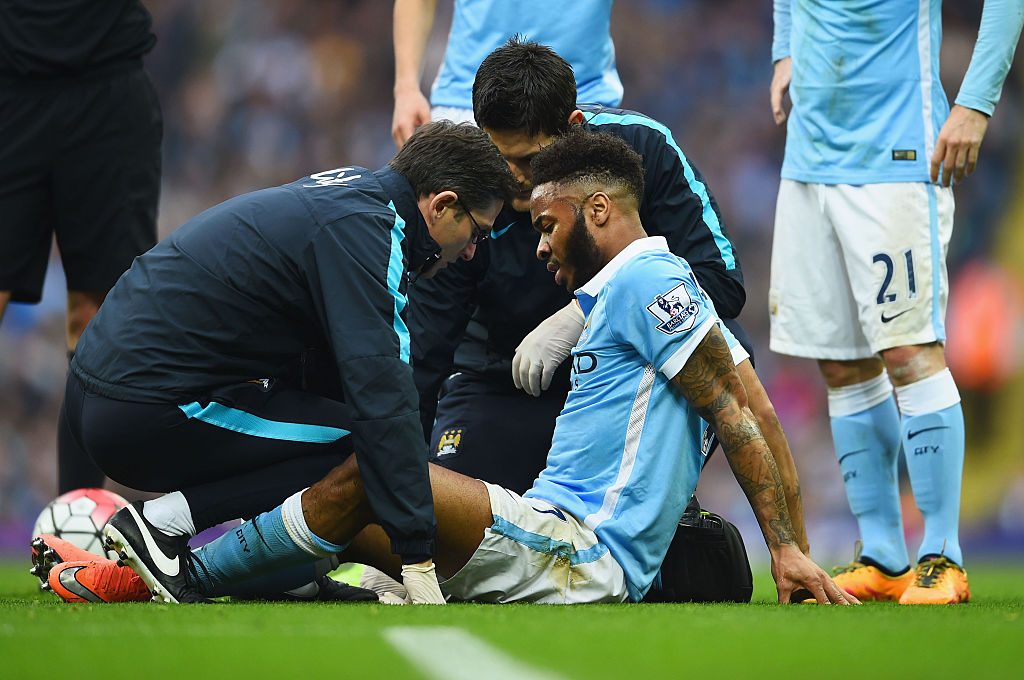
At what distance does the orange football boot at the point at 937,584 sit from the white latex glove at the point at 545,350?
3.93ft

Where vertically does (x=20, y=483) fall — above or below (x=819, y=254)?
below

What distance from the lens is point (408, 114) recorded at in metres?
4.50

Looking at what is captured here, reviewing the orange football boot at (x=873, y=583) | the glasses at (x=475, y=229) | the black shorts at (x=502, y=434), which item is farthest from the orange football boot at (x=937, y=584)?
the glasses at (x=475, y=229)

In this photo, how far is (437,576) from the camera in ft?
11.0

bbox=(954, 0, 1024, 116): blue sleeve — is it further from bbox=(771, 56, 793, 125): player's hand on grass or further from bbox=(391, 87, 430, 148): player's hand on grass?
bbox=(391, 87, 430, 148): player's hand on grass

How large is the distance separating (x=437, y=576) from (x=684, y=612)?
0.72 m

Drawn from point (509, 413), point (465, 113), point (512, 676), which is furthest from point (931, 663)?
point (465, 113)

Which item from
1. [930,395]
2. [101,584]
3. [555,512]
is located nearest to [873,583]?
[930,395]

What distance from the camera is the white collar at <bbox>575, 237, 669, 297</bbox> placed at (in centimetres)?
330

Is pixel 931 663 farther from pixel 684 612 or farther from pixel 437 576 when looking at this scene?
pixel 437 576

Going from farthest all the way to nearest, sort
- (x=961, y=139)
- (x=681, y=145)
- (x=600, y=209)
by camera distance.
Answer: (x=681, y=145), (x=961, y=139), (x=600, y=209)

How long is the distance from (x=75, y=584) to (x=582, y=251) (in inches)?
60.9

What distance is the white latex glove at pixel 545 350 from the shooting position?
3.84m

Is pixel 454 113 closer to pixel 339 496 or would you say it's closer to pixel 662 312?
pixel 662 312
